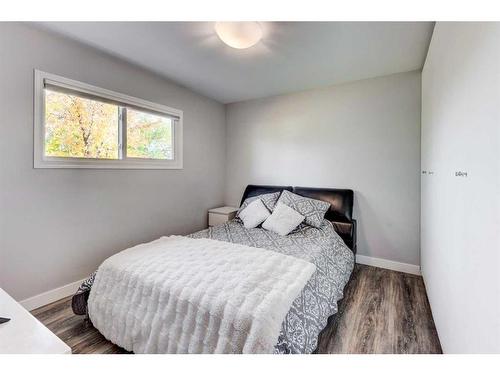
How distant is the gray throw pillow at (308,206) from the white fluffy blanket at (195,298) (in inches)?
42.0

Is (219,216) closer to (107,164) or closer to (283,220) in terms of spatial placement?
(283,220)

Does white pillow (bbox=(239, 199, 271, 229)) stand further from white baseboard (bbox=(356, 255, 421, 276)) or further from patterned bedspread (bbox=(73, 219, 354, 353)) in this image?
white baseboard (bbox=(356, 255, 421, 276))

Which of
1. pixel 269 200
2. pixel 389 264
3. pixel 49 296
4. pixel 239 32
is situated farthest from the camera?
pixel 269 200

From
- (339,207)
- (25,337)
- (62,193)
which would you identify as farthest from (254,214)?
(25,337)

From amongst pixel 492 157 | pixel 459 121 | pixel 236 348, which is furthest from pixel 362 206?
pixel 236 348

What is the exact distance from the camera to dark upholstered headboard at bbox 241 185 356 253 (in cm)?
267

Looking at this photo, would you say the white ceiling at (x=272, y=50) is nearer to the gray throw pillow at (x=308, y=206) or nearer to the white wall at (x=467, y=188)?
the white wall at (x=467, y=188)

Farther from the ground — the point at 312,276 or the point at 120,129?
the point at 120,129

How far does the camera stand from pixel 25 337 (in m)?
0.67

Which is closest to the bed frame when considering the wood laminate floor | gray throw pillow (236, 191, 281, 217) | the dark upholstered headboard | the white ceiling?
the dark upholstered headboard

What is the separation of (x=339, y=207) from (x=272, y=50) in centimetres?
192

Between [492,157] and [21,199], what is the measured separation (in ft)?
9.36
